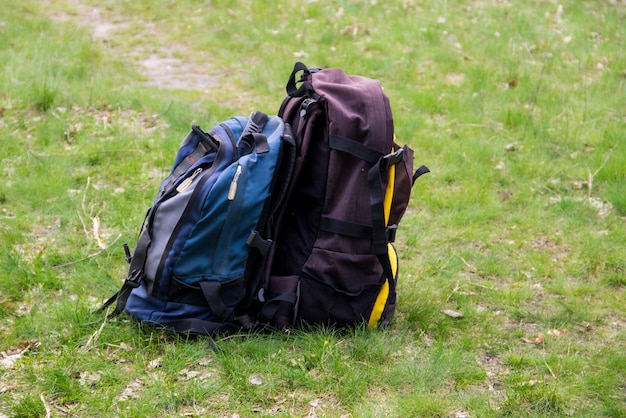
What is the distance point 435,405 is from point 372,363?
0.38 metres

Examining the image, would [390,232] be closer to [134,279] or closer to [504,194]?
[134,279]

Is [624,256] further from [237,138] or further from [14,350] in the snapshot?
[14,350]

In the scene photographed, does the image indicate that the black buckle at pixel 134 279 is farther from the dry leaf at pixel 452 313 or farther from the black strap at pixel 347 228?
the dry leaf at pixel 452 313

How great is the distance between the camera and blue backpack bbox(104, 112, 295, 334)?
3.18m

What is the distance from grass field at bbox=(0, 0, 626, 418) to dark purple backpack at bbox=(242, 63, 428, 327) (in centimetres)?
16

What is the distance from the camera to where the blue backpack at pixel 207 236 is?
3.18 m

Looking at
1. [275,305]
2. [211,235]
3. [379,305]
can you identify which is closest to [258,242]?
[211,235]

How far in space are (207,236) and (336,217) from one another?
59 cm

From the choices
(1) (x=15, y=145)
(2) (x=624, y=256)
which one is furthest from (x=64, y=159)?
(2) (x=624, y=256)

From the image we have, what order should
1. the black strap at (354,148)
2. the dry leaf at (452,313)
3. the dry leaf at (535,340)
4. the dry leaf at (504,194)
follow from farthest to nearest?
the dry leaf at (504,194)
the dry leaf at (452,313)
the dry leaf at (535,340)
the black strap at (354,148)

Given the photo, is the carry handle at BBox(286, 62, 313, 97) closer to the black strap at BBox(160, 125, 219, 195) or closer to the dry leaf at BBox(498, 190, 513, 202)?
the black strap at BBox(160, 125, 219, 195)

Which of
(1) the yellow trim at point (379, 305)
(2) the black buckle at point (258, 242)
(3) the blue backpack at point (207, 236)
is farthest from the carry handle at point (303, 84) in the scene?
(1) the yellow trim at point (379, 305)

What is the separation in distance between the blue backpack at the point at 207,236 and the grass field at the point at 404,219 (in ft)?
0.39

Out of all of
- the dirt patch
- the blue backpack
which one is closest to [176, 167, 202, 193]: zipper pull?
the blue backpack
